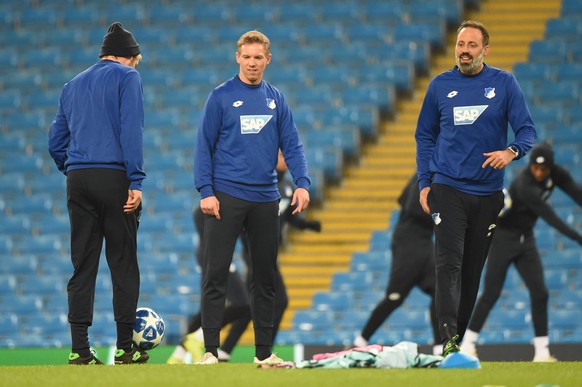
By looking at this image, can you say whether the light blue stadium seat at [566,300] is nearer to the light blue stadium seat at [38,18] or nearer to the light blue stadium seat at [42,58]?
the light blue stadium seat at [42,58]

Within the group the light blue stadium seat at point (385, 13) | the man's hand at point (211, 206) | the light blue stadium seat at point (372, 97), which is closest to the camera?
the man's hand at point (211, 206)

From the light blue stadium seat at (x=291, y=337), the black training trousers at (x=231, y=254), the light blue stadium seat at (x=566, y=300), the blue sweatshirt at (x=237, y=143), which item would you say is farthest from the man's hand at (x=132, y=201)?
the light blue stadium seat at (x=566, y=300)

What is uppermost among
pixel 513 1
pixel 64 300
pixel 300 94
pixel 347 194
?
pixel 513 1

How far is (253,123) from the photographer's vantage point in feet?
25.4

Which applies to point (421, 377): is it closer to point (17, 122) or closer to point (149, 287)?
point (149, 287)

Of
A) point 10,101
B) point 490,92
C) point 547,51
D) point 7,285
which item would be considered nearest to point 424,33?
point 547,51

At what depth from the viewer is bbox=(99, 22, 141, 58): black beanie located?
7742mm

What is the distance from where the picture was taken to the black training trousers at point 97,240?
7406 mm

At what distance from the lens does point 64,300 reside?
631 inches

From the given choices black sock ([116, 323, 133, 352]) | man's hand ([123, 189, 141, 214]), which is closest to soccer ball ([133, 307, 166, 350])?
black sock ([116, 323, 133, 352])

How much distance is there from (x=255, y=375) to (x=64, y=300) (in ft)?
33.8

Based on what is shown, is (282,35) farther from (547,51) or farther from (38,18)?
(38,18)

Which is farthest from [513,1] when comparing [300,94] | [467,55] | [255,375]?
[255,375]

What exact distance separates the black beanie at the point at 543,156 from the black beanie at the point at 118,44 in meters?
4.19
